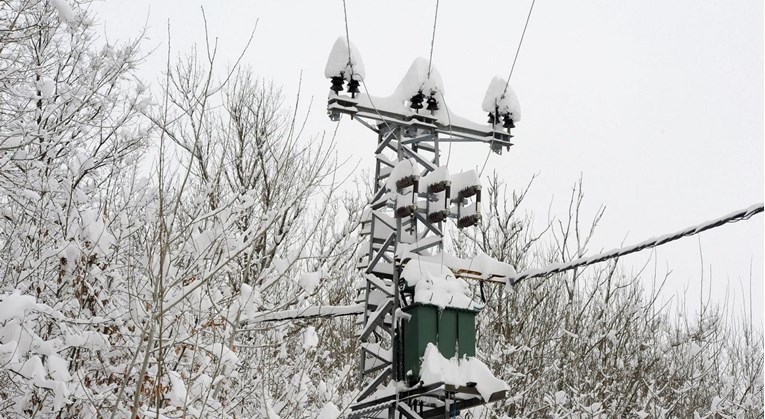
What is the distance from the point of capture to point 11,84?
6.16 m

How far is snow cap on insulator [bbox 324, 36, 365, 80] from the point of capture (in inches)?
276

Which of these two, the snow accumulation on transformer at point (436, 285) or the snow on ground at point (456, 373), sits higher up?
the snow accumulation on transformer at point (436, 285)

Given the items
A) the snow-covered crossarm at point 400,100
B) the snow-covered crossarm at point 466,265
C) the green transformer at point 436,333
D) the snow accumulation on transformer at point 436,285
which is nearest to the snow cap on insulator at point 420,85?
the snow-covered crossarm at point 400,100

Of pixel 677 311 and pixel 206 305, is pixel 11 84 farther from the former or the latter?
pixel 677 311

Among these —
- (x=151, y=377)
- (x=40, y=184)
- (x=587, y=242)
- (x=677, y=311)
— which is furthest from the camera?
(x=677, y=311)

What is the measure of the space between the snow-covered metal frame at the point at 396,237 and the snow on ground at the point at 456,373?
0.07m

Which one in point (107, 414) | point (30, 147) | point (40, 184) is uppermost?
point (30, 147)

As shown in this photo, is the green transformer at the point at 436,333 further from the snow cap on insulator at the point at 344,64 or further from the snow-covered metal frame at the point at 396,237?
the snow cap on insulator at the point at 344,64

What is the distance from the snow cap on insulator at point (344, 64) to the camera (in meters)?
7.00

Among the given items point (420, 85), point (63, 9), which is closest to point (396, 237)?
point (420, 85)

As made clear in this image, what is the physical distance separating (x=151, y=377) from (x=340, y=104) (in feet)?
10.8

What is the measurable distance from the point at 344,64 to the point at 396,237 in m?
1.81

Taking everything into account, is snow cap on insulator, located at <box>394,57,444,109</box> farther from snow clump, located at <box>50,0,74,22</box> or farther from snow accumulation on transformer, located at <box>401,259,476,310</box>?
snow clump, located at <box>50,0,74,22</box>

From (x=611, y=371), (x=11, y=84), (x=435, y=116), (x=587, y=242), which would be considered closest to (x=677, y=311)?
(x=611, y=371)
